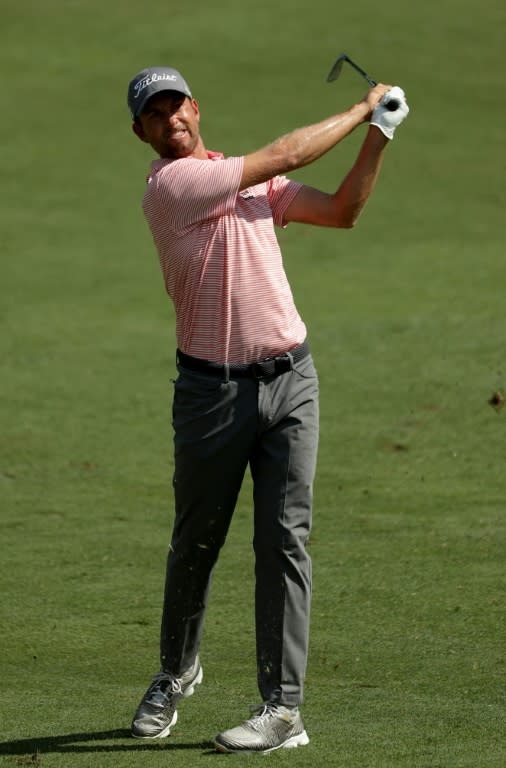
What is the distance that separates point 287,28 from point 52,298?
8.89m

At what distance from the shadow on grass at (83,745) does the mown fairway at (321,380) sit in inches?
0.5

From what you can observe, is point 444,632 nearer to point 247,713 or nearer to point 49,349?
point 247,713

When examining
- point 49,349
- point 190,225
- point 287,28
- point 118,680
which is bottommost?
point 118,680

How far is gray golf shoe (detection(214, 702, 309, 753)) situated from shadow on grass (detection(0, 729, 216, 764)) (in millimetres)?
86

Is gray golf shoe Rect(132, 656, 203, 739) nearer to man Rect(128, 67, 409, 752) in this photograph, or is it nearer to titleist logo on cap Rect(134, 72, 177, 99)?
man Rect(128, 67, 409, 752)

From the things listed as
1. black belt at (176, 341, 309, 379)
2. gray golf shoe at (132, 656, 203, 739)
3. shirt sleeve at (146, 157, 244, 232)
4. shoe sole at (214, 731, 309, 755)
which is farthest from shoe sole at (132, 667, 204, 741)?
shirt sleeve at (146, 157, 244, 232)

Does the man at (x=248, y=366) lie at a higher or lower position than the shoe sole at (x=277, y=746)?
higher

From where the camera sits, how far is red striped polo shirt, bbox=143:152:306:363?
4191 mm

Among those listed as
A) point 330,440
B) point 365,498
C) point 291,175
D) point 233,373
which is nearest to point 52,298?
point 291,175

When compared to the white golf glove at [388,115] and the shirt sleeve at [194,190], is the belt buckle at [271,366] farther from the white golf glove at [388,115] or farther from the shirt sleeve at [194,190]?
the white golf glove at [388,115]

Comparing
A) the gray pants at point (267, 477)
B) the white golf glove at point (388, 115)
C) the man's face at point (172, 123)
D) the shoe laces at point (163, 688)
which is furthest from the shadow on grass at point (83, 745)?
the white golf glove at point (388, 115)

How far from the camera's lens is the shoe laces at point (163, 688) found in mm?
4480

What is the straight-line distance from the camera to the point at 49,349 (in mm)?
10922

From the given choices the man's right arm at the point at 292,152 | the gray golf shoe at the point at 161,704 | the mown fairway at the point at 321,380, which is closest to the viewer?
the man's right arm at the point at 292,152
